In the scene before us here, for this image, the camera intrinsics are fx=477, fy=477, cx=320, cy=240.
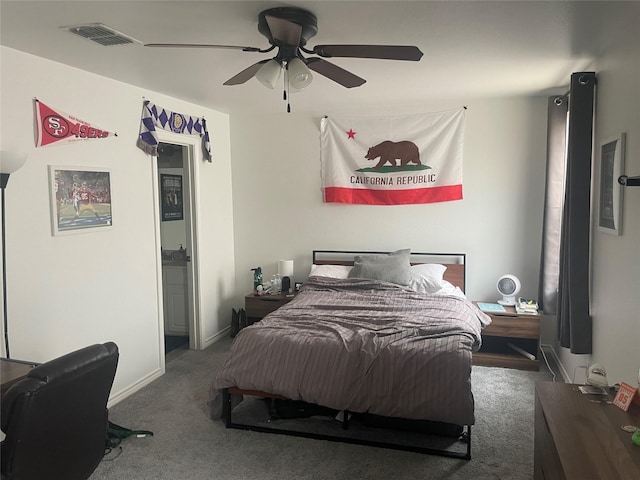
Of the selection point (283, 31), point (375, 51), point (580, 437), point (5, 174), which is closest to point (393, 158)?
point (375, 51)

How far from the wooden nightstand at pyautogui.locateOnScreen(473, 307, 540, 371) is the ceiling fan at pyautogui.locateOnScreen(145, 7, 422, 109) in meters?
2.60

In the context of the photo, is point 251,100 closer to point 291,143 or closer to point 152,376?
point 291,143

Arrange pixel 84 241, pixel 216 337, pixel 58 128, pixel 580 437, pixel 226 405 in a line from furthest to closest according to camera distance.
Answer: pixel 216 337
pixel 84 241
pixel 226 405
pixel 58 128
pixel 580 437

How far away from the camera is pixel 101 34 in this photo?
8.13ft

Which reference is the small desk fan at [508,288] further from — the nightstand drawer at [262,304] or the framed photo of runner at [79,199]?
the framed photo of runner at [79,199]

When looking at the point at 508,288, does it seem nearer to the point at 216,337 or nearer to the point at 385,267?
the point at 385,267

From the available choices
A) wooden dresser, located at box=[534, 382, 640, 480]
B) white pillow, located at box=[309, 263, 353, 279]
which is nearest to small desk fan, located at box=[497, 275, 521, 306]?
white pillow, located at box=[309, 263, 353, 279]

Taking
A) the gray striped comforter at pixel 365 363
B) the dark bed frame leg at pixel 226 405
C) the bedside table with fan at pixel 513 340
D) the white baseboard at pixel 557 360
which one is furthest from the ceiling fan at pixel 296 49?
the white baseboard at pixel 557 360

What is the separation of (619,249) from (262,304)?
123 inches

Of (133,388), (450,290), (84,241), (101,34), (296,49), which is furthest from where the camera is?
(450,290)

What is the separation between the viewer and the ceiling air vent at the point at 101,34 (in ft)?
7.80

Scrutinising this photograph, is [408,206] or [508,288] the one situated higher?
[408,206]

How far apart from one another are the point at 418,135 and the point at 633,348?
2799mm

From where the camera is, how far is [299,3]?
2133 millimetres
